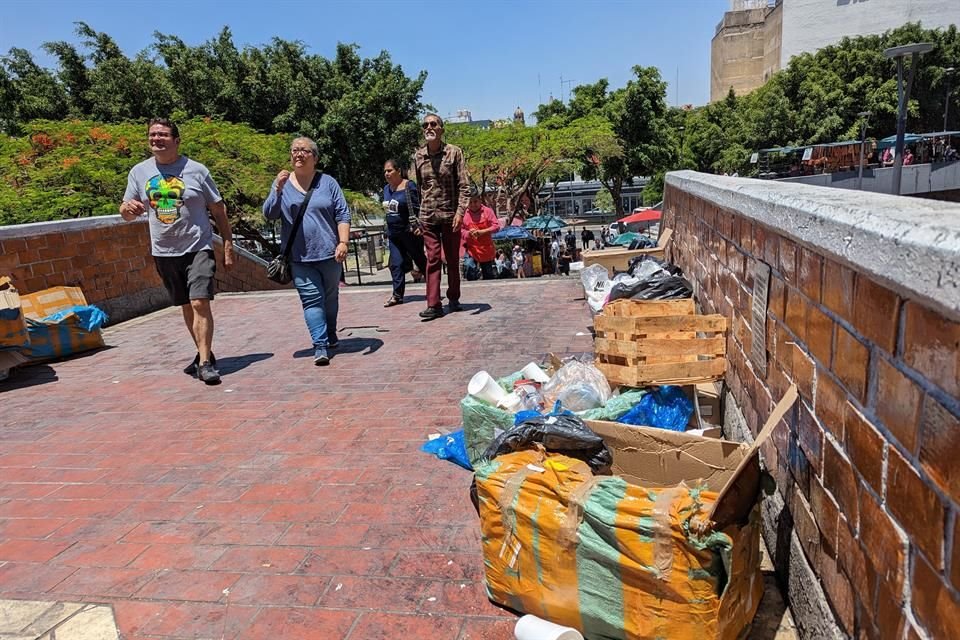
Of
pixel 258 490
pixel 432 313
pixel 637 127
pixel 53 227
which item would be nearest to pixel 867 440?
pixel 258 490

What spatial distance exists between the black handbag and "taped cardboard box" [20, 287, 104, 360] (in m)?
2.12

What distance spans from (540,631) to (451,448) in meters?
1.58

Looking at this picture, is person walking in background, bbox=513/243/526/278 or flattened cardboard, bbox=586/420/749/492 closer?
flattened cardboard, bbox=586/420/749/492

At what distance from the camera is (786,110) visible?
3931cm

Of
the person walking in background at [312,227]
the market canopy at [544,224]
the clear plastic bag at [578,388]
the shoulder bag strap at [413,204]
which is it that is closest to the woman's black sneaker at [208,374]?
the person walking in background at [312,227]

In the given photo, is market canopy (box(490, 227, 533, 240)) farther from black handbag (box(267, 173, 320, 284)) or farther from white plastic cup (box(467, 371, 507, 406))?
white plastic cup (box(467, 371, 507, 406))

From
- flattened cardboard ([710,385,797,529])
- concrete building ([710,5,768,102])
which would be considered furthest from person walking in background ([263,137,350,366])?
concrete building ([710,5,768,102])

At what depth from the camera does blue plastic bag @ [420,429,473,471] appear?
11.8 ft

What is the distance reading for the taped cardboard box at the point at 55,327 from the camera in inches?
232

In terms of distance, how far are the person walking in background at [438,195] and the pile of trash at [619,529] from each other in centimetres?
411

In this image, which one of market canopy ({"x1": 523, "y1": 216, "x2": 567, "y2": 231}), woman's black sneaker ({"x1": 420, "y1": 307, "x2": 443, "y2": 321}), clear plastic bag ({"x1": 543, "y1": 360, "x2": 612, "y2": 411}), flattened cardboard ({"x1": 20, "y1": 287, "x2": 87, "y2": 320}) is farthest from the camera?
market canopy ({"x1": 523, "y1": 216, "x2": 567, "y2": 231})

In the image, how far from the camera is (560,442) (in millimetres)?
2688

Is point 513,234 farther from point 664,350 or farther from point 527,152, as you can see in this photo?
point 664,350

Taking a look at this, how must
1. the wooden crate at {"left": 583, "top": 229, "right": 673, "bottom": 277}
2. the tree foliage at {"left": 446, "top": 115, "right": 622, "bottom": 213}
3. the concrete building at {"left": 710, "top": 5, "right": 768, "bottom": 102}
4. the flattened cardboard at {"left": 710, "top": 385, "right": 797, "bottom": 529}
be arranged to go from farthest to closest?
the concrete building at {"left": 710, "top": 5, "right": 768, "bottom": 102}, the tree foliage at {"left": 446, "top": 115, "right": 622, "bottom": 213}, the wooden crate at {"left": 583, "top": 229, "right": 673, "bottom": 277}, the flattened cardboard at {"left": 710, "top": 385, "right": 797, "bottom": 529}
